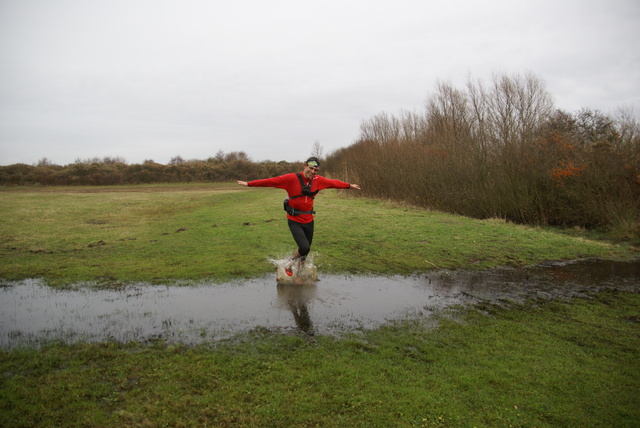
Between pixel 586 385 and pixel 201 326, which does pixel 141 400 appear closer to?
pixel 201 326

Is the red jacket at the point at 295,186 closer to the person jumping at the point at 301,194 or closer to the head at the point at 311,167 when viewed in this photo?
the person jumping at the point at 301,194

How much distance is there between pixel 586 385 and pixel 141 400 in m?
4.72

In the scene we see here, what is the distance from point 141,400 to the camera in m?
4.04

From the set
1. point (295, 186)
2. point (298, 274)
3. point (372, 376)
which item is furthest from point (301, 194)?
point (372, 376)

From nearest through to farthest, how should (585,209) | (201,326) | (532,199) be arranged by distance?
1. (201,326)
2. (585,209)
3. (532,199)

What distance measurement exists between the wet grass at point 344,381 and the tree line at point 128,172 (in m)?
63.0

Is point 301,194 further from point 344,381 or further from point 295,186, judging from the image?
point 344,381

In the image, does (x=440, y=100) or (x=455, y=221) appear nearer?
(x=455, y=221)

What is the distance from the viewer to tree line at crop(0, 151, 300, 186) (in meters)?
57.2

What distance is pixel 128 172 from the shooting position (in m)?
64.6

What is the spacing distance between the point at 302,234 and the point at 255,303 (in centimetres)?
197

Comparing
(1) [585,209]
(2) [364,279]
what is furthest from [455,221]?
(2) [364,279]

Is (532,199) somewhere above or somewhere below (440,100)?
below

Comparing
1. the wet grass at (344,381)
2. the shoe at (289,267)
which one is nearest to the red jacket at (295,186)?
the shoe at (289,267)
